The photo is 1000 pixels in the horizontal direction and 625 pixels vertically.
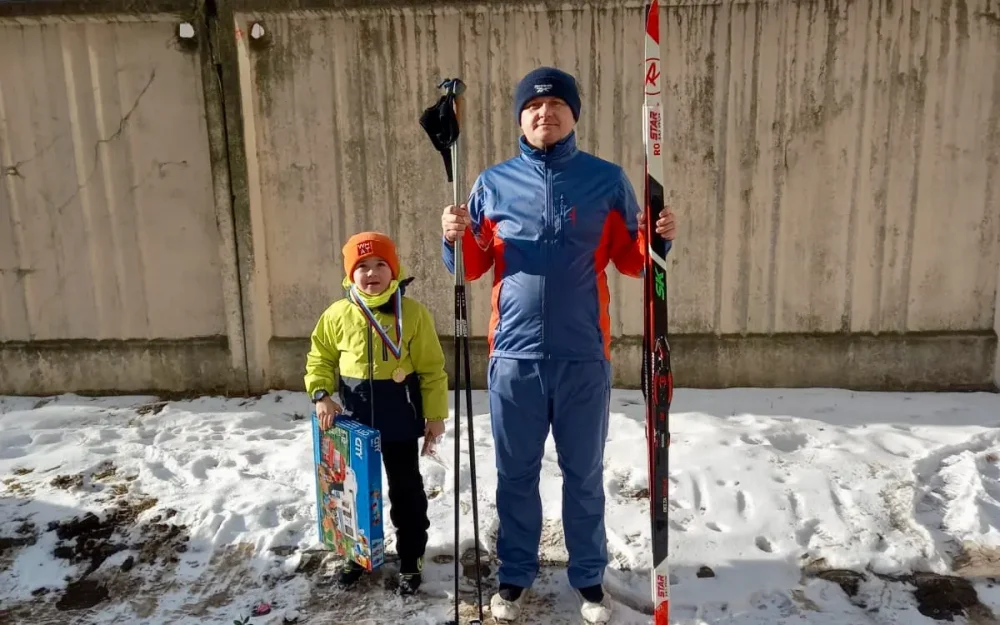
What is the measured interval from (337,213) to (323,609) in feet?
10.7

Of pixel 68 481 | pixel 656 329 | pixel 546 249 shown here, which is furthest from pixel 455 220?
pixel 68 481

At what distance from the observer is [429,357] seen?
316 cm

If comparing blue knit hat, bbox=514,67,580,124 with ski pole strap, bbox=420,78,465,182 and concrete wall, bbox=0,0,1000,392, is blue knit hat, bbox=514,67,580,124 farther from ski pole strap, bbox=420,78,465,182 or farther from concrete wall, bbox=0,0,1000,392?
concrete wall, bbox=0,0,1000,392

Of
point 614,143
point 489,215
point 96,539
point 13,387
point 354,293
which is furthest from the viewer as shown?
point 13,387

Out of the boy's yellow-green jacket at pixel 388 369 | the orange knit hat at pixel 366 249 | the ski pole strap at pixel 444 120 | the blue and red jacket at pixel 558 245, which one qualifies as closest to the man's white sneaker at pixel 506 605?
the boy's yellow-green jacket at pixel 388 369

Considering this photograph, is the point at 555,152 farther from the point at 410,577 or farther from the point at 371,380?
the point at 410,577

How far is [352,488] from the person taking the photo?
10.5 ft

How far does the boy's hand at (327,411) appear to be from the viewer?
316 centimetres

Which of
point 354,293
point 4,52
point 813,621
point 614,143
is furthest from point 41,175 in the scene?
point 813,621

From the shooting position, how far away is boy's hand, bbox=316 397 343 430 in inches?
124

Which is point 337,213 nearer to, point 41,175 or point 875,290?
point 41,175

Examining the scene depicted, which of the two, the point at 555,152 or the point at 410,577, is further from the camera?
the point at 410,577

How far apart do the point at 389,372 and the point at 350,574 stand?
0.96 metres

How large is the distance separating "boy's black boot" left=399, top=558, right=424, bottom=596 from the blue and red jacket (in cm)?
105
